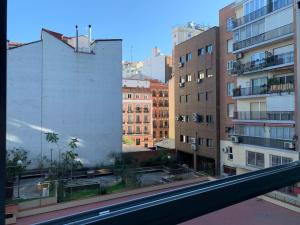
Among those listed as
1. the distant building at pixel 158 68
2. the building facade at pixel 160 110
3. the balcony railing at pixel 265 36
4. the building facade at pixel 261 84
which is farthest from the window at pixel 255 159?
the distant building at pixel 158 68

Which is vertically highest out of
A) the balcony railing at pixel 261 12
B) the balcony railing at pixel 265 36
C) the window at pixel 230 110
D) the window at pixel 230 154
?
the balcony railing at pixel 261 12

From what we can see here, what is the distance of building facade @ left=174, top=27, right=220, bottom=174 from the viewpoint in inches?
324

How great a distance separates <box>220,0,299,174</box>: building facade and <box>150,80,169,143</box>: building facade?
28.4 ft

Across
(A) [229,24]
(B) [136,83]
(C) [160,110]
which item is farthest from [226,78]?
(C) [160,110]

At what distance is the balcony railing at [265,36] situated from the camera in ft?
18.5

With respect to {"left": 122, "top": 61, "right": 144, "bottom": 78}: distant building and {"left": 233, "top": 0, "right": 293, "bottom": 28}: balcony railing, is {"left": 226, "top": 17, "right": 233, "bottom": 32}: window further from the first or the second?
{"left": 122, "top": 61, "right": 144, "bottom": 78}: distant building

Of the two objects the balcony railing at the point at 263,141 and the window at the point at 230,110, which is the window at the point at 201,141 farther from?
the balcony railing at the point at 263,141

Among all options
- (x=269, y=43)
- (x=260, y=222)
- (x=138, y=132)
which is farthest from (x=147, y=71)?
(x=260, y=222)

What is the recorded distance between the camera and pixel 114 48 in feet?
28.3

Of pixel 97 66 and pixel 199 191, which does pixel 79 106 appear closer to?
pixel 97 66

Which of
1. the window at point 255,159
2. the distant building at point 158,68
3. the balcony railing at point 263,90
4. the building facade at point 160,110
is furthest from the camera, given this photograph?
the distant building at point 158,68

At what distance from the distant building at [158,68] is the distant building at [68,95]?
7.73 m

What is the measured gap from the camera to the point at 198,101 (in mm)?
9062

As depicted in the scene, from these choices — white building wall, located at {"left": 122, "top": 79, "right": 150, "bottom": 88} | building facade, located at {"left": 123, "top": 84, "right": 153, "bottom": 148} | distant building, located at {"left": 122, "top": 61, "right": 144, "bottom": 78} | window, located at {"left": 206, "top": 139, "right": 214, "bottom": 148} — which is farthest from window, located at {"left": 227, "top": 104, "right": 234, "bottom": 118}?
distant building, located at {"left": 122, "top": 61, "right": 144, "bottom": 78}
